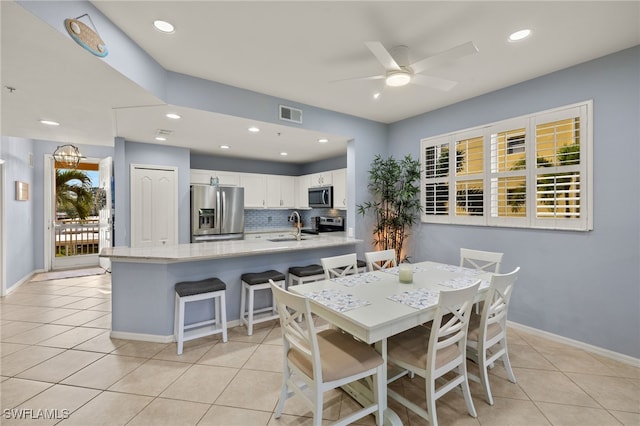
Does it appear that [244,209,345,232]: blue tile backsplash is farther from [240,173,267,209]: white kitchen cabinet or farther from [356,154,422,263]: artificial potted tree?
[356,154,422,263]: artificial potted tree

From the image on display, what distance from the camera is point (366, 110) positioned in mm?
3916

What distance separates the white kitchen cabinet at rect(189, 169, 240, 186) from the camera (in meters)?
5.20

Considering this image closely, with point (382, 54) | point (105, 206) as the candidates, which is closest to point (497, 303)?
point (382, 54)

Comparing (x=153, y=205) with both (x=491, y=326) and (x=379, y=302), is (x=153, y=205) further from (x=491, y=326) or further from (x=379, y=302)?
(x=491, y=326)

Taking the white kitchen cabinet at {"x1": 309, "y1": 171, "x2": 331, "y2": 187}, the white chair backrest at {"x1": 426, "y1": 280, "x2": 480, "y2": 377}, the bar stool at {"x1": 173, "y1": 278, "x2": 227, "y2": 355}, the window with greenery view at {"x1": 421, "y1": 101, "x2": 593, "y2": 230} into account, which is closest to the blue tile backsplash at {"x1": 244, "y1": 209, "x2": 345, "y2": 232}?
the white kitchen cabinet at {"x1": 309, "y1": 171, "x2": 331, "y2": 187}

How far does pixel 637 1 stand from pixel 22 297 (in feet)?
24.8

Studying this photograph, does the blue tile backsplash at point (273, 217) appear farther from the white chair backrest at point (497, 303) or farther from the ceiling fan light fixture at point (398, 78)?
the white chair backrest at point (497, 303)

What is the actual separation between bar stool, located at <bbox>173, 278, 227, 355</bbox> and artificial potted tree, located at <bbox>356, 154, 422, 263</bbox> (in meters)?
2.30

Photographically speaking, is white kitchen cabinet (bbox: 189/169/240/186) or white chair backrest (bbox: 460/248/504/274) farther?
white kitchen cabinet (bbox: 189/169/240/186)

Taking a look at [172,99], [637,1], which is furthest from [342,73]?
[637,1]

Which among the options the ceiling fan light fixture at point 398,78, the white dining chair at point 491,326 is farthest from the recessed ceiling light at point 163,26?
the white dining chair at point 491,326

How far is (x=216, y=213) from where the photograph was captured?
508cm

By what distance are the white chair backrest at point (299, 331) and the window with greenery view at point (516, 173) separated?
2.83 metres

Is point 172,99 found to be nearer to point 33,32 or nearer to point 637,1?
point 33,32
